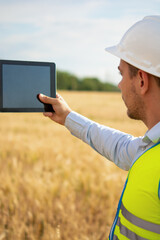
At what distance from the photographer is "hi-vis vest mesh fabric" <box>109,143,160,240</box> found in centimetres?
113

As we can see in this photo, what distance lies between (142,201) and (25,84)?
0.94 meters

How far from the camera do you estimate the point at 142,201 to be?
3.79 ft

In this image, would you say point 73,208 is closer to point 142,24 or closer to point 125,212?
point 125,212

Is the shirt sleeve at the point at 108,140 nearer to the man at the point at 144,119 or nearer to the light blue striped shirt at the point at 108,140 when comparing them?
the light blue striped shirt at the point at 108,140

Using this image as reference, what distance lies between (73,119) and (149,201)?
0.82 metres

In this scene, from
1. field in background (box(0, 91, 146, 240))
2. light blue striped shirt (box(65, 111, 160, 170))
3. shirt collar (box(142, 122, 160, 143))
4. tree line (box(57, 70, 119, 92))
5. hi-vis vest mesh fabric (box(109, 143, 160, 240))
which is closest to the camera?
hi-vis vest mesh fabric (box(109, 143, 160, 240))

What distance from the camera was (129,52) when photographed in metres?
1.35

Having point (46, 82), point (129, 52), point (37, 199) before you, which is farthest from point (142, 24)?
point (37, 199)

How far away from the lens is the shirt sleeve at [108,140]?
172cm

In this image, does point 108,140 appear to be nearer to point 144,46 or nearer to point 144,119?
point 144,119

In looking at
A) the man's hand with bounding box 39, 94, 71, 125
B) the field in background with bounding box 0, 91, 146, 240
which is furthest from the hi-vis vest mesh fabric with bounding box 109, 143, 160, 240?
the field in background with bounding box 0, 91, 146, 240

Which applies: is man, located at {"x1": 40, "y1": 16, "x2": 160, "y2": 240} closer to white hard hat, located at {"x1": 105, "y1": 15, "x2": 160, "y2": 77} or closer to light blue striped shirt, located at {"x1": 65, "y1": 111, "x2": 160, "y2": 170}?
white hard hat, located at {"x1": 105, "y1": 15, "x2": 160, "y2": 77}

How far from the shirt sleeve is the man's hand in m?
0.03

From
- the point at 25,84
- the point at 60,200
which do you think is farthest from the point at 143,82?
the point at 60,200
